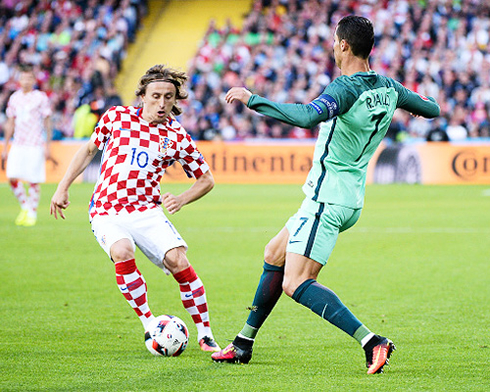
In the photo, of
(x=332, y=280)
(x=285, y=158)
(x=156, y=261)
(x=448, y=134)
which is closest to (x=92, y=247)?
(x=332, y=280)

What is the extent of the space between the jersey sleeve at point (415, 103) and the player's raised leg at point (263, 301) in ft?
3.50

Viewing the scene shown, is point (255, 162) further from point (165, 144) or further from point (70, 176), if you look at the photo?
point (70, 176)

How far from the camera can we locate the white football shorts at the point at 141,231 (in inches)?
222

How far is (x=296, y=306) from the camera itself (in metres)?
7.36

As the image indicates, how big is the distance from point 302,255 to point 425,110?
123 cm

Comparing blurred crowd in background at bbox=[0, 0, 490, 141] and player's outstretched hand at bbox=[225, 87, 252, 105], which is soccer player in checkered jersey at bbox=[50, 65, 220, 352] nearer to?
player's outstretched hand at bbox=[225, 87, 252, 105]

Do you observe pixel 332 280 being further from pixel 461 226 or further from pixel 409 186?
pixel 409 186

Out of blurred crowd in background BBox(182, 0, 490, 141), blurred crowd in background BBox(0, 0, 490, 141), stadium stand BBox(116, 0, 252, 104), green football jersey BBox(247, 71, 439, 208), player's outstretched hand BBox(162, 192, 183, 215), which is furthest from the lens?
stadium stand BBox(116, 0, 252, 104)

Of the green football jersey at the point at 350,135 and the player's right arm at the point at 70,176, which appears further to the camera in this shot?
the player's right arm at the point at 70,176

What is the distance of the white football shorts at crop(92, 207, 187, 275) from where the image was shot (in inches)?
222

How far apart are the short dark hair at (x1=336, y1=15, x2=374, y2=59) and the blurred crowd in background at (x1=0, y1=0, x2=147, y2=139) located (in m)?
20.5

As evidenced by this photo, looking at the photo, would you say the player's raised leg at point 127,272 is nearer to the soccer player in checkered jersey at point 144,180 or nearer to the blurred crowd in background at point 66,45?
the soccer player in checkered jersey at point 144,180

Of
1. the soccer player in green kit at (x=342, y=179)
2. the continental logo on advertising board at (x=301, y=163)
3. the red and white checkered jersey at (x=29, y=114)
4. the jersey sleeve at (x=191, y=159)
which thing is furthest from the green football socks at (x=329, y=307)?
the continental logo on advertising board at (x=301, y=163)

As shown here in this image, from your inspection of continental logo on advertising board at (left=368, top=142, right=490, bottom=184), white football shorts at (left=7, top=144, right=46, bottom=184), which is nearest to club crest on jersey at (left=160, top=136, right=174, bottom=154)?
white football shorts at (left=7, top=144, right=46, bottom=184)
